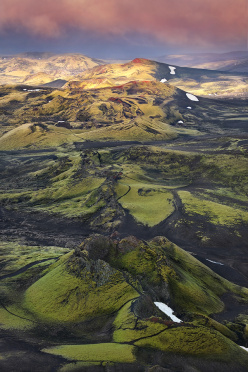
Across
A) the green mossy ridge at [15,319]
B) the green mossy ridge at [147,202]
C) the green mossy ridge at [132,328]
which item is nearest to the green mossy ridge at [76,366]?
the green mossy ridge at [132,328]

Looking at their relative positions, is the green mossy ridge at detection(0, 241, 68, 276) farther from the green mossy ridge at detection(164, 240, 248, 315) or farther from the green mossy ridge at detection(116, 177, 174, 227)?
the green mossy ridge at detection(116, 177, 174, 227)

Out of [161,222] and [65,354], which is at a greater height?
[65,354]

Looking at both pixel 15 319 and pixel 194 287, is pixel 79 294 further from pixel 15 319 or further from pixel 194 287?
pixel 194 287

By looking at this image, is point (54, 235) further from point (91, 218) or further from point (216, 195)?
point (216, 195)

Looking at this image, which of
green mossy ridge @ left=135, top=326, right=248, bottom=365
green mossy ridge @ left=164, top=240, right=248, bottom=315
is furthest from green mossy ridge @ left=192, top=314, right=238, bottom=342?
green mossy ridge @ left=164, top=240, right=248, bottom=315

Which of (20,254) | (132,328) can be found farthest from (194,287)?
Answer: (20,254)

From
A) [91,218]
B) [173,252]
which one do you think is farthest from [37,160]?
[173,252]
